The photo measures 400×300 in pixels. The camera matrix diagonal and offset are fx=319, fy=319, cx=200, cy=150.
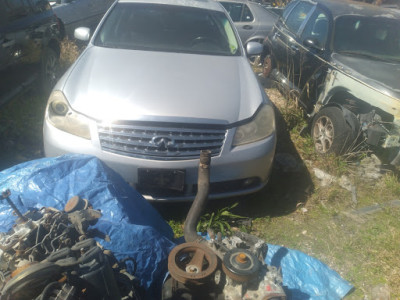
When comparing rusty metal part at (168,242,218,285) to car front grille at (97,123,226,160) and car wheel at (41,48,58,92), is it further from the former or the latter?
car wheel at (41,48,58,92)

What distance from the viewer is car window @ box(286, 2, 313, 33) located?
503 cm

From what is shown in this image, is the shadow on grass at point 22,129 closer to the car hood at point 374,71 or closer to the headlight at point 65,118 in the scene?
the headlight at point 65,118

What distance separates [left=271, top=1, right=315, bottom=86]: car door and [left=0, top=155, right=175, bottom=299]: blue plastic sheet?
334 centimetres

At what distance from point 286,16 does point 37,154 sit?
4726 mm

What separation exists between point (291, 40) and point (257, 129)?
115 inches

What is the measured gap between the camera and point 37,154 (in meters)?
3.55

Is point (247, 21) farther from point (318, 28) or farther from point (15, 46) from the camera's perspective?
point (15, 46)

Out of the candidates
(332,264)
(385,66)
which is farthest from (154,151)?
(385,66)

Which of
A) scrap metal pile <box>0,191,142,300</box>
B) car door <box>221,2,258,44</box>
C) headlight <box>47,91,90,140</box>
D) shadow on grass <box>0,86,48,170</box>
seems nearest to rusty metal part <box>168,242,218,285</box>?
scrap metal pile <box>0,191,142,300</box>

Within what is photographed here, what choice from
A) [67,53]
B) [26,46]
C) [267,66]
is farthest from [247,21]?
[26,46]

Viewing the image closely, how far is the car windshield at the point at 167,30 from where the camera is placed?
3.53 meters

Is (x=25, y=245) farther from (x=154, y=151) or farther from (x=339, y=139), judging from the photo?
(x=339, y=139)

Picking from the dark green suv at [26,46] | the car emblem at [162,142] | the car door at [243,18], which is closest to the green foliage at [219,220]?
the car emblem at [162,142]

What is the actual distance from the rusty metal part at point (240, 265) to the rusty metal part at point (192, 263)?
7 centimetres
